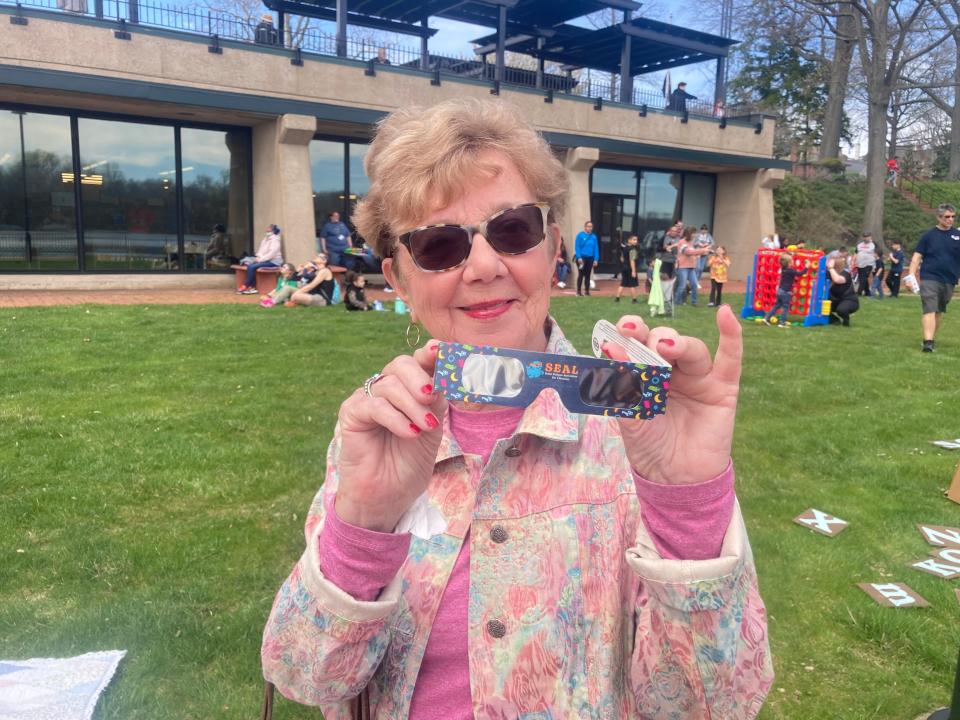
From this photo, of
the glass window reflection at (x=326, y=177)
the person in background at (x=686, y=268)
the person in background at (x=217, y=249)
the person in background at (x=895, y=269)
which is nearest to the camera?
the person in background at (x=686, y=268)

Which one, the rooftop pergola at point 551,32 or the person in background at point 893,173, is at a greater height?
the rooftop pergola at point 551,32

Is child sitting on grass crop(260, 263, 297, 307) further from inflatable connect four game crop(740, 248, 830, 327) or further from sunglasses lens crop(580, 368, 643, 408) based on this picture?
sunglasses lens crop(580, 368, 643, 408)

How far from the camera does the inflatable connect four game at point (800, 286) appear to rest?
1349cm

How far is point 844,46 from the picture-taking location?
34.9m

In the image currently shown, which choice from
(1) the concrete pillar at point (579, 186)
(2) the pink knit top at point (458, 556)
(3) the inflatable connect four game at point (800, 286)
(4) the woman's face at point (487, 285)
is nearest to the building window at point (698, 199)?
(1) the concrete pillar at point (579, 186)

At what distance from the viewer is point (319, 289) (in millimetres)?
13992

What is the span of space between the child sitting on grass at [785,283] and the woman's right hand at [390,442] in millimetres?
13236

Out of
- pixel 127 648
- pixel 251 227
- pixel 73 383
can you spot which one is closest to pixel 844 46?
pixel 251 227

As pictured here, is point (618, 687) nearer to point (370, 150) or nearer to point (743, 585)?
point (743, 585)

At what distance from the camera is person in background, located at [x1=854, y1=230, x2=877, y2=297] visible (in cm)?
1869

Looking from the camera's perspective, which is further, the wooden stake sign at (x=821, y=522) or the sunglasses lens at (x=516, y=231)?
the wooden stake sign at (x=821, y=522)

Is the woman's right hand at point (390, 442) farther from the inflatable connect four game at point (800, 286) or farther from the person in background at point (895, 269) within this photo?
the person in background at point (895, 269)

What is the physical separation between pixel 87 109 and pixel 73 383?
1130cm

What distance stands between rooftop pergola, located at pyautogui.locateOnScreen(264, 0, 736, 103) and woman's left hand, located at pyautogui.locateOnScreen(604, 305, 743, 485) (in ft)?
66.2
